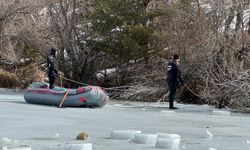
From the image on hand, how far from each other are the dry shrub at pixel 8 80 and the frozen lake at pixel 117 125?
10358 millimetres

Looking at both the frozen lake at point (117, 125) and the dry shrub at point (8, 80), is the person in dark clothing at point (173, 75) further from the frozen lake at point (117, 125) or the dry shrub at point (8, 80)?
the dry shrub at point (8, 80)

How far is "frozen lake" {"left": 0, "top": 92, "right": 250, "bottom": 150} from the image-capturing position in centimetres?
983

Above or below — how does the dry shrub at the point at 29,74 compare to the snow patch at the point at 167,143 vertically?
below

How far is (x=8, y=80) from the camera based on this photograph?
28.9 meters

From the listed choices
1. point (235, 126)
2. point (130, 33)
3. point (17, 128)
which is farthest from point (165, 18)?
point (17, 128)

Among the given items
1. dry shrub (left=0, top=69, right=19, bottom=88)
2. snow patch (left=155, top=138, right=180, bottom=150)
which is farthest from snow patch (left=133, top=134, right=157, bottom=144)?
dry shrub (left=0, top=69, right=19, bottom=88)

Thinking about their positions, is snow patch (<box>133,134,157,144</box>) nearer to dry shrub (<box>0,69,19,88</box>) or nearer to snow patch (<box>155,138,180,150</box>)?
snow patch (<box>155,138,180,150</box>)

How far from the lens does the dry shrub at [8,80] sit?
28.7m

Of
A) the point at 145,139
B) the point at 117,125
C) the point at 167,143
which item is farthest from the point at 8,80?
the point at 167,143

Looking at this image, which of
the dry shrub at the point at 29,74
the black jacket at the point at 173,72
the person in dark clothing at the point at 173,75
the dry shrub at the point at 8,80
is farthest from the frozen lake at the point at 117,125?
the dry shrub at the point at 8,80

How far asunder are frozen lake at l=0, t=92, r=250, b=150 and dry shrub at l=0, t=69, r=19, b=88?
1036 cm

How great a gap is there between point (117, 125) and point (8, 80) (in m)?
16.7

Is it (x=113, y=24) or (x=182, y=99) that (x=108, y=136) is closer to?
(x=182, y=99)

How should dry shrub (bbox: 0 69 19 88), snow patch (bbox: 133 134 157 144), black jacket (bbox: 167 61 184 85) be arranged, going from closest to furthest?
snow patch (bbox: 133 134 157 144) < black jacket (bbox: 167 61 184 85) < dry shrub (bbox: 0 69 19 88)
